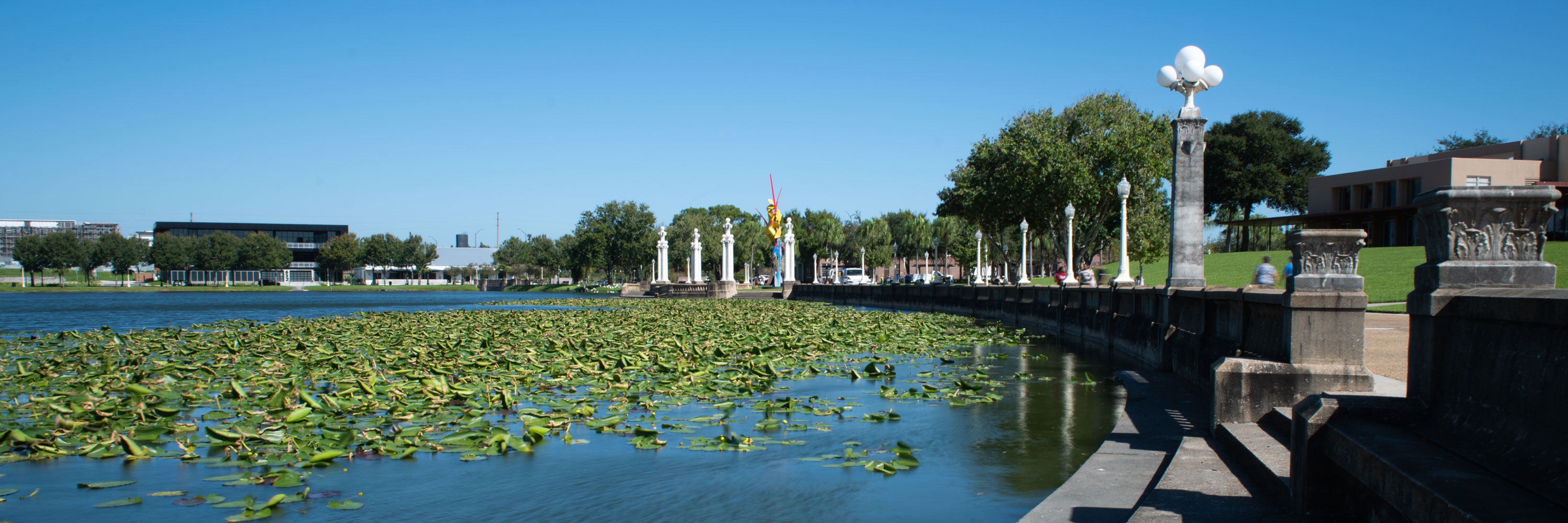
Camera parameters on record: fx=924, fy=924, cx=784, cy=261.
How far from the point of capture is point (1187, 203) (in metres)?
15.4

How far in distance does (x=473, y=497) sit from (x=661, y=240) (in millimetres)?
76997

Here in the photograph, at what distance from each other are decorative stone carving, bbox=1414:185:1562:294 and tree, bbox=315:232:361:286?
139225mm

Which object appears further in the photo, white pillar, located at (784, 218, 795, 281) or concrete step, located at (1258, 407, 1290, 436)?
white pillar, located at (784, 218, 795, 281)

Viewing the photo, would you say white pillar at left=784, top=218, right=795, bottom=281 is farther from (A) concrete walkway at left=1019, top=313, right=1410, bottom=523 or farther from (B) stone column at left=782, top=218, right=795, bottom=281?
(A) concrete walkway at left=1019, top=313, right=1410, bottom=523

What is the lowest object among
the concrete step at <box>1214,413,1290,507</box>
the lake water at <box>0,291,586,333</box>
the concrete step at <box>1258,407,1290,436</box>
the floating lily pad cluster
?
the lake water at <box>0,291,586,333</box>

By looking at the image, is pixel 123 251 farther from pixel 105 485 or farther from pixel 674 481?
pixel 674 481

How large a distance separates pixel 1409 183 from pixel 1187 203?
194ft

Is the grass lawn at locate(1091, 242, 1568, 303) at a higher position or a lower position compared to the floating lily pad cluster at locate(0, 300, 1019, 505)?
higher

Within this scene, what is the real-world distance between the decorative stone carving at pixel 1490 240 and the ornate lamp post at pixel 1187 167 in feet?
33.9

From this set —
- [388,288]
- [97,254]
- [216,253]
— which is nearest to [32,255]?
[97,254]

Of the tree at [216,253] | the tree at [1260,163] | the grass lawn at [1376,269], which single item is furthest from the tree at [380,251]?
the tree at [1260,163]

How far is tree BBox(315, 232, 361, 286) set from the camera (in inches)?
5054

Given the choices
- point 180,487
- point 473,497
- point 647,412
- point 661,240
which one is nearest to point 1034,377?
point 647,412

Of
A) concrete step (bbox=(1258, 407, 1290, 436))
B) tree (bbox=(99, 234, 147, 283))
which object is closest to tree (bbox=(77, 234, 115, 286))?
tree (bbox=(99, 234, 147, 283))
